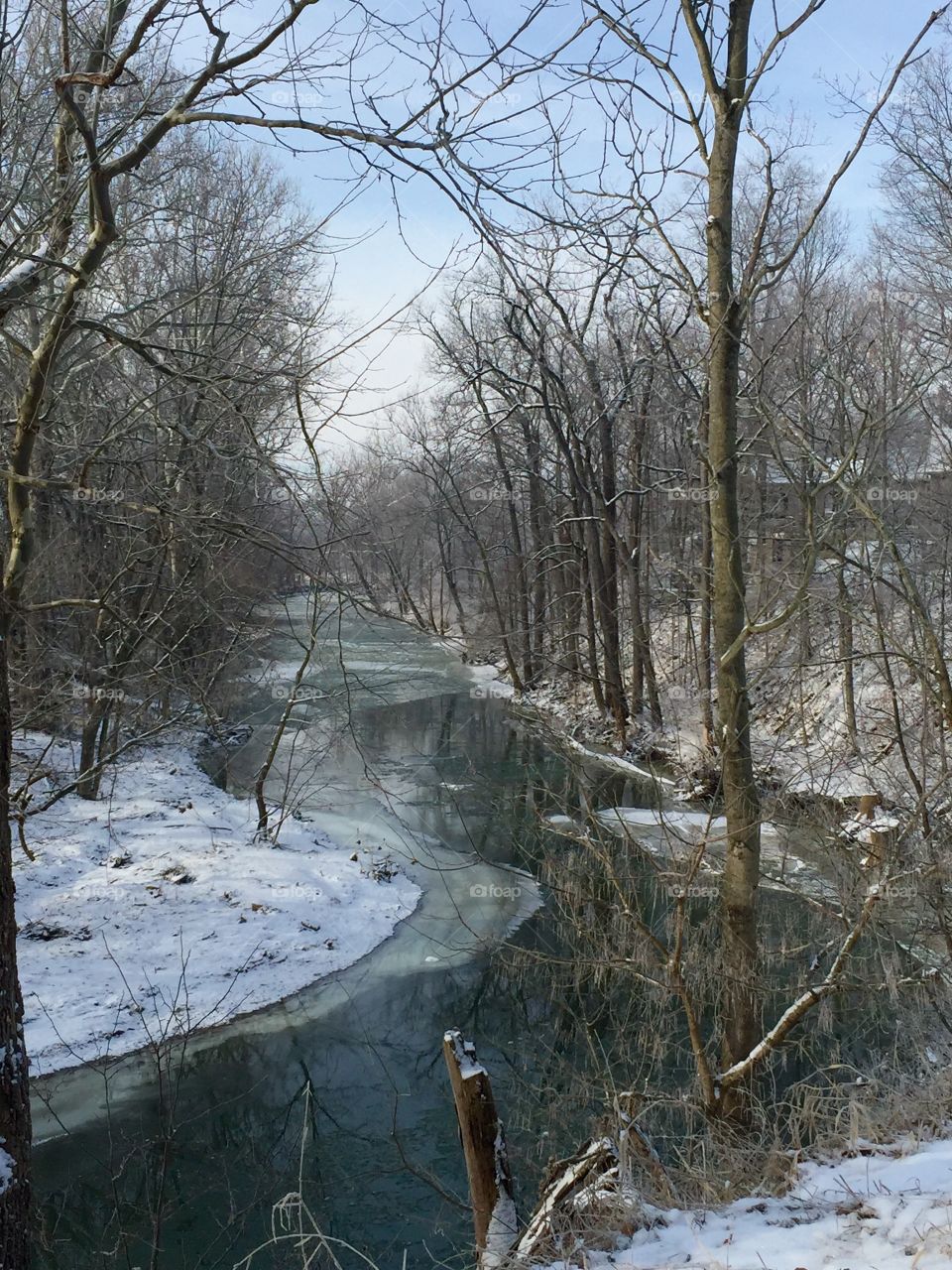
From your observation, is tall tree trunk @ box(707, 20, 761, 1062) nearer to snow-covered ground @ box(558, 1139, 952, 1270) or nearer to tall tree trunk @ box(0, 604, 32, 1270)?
snow-covered ground @ box(558, 1139, 952, 1270)

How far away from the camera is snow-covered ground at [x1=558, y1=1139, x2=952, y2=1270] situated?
3.18 meters

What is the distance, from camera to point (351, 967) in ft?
34.5

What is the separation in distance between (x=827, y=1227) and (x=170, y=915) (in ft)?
29.6

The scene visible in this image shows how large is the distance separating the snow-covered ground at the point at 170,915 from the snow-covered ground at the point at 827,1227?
537cm

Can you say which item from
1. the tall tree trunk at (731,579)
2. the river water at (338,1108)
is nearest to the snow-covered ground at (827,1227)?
the river water at (338,1108)

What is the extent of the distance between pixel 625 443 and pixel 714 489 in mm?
15885

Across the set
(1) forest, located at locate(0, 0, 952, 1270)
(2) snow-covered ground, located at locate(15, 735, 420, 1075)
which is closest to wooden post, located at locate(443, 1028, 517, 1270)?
(1) forest, located at locate(0, 0, 952, 1270)

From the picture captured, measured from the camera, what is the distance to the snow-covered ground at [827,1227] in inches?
125

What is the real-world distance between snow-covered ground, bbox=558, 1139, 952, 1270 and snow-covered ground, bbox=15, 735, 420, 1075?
5.37 m

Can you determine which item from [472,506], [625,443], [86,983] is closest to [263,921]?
[86,983]

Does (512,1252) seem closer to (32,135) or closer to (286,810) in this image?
(32,135)

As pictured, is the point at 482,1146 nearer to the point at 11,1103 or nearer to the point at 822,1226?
the point at 822,1226

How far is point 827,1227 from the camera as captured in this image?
11.4 feet

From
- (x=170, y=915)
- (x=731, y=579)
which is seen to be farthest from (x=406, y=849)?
(x=731, y=579)
